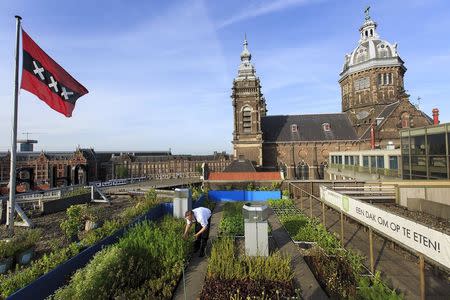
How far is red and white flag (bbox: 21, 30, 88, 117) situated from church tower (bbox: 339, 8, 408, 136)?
42.6 m

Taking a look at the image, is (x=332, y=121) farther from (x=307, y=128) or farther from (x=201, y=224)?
(x=201, y=224)

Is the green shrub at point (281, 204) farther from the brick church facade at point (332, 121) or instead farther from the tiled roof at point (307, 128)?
the tiled roof at point (307, 128)

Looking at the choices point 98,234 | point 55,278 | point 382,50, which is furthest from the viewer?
point 382,50

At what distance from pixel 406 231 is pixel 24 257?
36.9 ft

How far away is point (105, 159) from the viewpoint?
3477 inches

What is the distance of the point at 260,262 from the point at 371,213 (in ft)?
13.9

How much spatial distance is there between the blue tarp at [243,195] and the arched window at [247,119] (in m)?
22.6

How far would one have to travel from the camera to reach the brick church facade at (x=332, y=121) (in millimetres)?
38875

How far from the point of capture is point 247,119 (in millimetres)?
41062

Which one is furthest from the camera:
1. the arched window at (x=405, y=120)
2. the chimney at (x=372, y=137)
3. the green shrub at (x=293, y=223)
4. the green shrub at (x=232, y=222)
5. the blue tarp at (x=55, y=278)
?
the chimney at (x=372, y=137)

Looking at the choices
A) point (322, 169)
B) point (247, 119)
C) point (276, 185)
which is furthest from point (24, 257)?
point (322, 169)

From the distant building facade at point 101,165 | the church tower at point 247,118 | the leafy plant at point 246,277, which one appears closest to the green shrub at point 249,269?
the leafy plant at point 246,277

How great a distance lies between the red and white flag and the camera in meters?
9.95

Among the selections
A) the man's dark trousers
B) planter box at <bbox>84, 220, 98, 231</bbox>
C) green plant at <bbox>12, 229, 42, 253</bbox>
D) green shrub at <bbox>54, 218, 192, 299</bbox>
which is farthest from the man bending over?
planter box at <bbox>84, 220, 98, 231</bbox>
